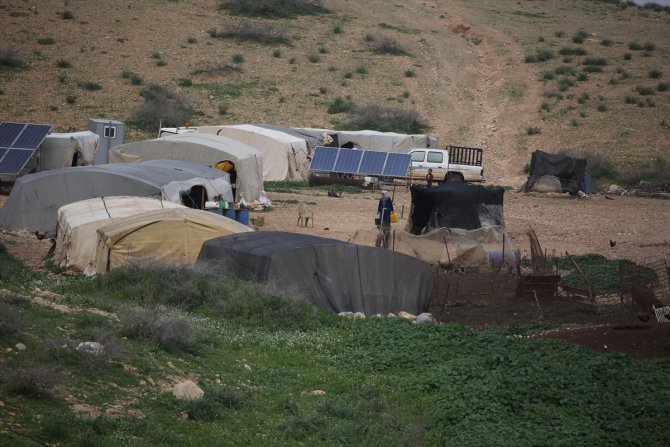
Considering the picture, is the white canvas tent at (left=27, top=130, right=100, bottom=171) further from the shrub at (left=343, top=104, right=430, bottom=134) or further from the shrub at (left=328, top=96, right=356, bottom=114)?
the shrub at (left=328, top=96, right=356, bottom=114)

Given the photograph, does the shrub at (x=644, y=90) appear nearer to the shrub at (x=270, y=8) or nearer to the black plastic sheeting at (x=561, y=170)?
the black plastic sheeting at (x=561, y=170)

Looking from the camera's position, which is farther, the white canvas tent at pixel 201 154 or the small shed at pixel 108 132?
the small shed at pixel 108 132

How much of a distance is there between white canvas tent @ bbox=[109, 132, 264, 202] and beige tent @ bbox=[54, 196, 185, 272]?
7.70 m

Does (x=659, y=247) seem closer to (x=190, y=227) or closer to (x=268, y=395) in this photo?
(x=190, y=227)

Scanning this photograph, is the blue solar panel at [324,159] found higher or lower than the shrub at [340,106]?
lower

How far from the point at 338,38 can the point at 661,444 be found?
5414 centimetres

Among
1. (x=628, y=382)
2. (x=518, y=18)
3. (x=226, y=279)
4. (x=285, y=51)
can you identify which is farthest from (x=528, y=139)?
(x=628, y=382)

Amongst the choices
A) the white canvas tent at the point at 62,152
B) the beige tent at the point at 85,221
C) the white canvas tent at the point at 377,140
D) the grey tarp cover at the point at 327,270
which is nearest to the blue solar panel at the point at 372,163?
the white canvas tent at the point at 377,140

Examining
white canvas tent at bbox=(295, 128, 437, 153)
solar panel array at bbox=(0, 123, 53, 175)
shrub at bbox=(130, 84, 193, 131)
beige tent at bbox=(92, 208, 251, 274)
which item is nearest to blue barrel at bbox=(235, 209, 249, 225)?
beige tent at bbox=(92, 208, 251, 274)

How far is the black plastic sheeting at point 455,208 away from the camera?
70.0 ft

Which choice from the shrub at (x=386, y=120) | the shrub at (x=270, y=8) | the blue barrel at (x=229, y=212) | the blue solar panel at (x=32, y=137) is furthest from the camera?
the shrub at (x=270, y=8)

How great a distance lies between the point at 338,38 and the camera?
201ft

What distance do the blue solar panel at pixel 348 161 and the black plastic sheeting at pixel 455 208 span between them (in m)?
14.2

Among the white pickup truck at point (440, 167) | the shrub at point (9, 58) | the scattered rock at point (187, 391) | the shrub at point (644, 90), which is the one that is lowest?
the white pickup truck at point (440, 167)
